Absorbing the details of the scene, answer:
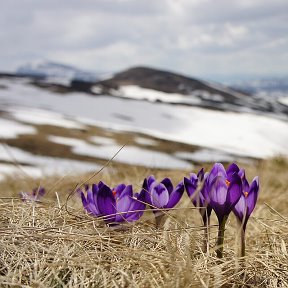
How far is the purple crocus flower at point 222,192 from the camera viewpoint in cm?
209

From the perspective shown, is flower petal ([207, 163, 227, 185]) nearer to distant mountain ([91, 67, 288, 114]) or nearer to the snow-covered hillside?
the snow-covered hillside

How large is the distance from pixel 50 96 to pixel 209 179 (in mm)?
63096

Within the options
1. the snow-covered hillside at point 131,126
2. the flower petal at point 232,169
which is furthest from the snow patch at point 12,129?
the flower petal at point 232,169

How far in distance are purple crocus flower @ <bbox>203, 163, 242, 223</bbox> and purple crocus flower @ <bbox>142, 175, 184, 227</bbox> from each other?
0.97 feet

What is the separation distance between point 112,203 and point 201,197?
407 millimetres

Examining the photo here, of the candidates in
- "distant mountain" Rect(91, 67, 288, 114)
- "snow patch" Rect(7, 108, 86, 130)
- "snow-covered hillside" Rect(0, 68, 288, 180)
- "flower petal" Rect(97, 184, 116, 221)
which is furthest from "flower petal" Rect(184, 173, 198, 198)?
"distant mountain" Rect(91, 67, 288, 114)

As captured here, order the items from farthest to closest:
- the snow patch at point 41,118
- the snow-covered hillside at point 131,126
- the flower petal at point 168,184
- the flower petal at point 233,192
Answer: the snow patch at point 41,118, the snow-covered hillside at point 131,126, the flower petal at point 168,184, the flower petal at point 233,192

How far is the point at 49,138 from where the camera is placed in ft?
124

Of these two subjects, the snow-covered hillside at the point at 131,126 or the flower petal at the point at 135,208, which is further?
the snow-covered hillside at the point at 131,126

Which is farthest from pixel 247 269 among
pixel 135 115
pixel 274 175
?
pixel 135 115

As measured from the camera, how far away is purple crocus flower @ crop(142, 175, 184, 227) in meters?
2.43

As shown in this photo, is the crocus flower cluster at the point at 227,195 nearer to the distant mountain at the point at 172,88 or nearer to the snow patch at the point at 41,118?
the snow patch at the point at 41,118

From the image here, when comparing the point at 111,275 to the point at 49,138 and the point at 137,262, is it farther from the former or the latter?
the point at 49,138

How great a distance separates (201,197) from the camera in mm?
2291
